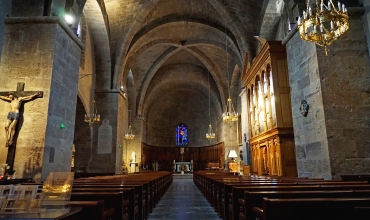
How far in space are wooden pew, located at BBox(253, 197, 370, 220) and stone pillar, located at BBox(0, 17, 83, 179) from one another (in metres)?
5.77

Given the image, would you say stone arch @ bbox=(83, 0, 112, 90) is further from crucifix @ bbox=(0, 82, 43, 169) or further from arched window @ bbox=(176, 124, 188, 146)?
arched window @ bbox=(176, 124, 188, 146)

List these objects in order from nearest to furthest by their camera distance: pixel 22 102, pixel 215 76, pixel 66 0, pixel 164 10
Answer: pixel 22 102
pixel 66 0
pixel 164 10
pixel 215 76

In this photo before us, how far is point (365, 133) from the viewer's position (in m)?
5.56

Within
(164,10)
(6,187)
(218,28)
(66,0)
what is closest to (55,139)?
(66,0)

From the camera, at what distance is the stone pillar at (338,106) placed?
5.48m

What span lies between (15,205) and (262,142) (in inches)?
379

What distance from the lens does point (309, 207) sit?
2.15 m

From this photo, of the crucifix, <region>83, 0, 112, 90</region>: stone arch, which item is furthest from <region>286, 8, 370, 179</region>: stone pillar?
<region>83, 0, 112, 90</region>: stone arch

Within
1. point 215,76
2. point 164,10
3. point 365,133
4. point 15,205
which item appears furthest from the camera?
point 215,76

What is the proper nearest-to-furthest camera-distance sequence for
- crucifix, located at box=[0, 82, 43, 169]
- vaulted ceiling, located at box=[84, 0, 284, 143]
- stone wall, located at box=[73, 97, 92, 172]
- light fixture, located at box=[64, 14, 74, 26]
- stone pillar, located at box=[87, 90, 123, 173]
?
crucifix, located at box=[0, 82, 43, 169] < light fixture, located at box=[64, 14, 74, 26] < vaulted ceiling, located at box=[84, 0, 284, 143] < stone pillar, located at box=[87, 90, 123, 173] < stone wall, located at box=[73, 97, 92, 172]

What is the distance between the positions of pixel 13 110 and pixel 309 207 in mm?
6754

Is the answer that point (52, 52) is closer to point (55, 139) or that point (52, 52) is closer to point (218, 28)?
point (55, 139)

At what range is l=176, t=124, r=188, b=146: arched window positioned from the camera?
28422mm

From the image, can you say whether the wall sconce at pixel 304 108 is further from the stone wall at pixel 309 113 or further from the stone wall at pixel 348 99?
the stone wall at pixel 348 99
